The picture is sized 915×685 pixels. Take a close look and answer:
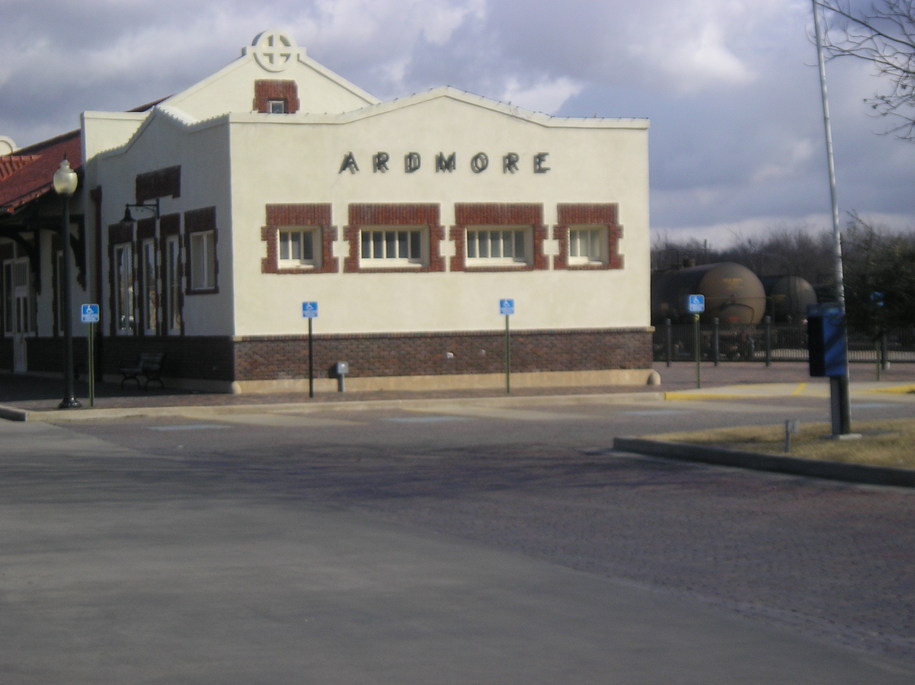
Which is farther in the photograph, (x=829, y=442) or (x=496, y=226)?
(x=496, y=226)

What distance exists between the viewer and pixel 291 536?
10711mm

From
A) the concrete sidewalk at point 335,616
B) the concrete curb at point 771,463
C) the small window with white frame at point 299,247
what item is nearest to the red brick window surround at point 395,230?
the small window with white frame at point 299,247

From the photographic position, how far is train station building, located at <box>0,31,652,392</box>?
2958 cm

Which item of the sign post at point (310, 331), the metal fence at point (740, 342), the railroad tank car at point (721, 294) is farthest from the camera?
the railroad tank car at point (721, 294)

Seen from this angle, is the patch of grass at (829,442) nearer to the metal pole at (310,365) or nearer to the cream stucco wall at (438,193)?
the metal pole at (310,365)

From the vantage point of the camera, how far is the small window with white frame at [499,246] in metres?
31.5

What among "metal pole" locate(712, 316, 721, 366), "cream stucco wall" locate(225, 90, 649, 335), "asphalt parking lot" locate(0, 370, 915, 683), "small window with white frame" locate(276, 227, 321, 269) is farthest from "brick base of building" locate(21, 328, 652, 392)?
"metal pole" locate(712, 316, 721, 366)

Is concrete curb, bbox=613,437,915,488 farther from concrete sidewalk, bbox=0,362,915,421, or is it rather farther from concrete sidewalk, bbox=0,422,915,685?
concrete sidewalk, bbox=0,362,915,421

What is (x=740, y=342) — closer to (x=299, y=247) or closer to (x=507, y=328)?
(x=507, y=328)

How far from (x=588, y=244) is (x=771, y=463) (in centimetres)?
1798

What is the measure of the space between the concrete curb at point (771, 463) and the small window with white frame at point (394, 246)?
13.9 m

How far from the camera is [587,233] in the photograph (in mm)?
32344

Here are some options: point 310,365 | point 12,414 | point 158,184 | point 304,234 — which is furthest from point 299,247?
point 12,414

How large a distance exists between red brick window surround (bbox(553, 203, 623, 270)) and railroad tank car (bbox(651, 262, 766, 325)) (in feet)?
53.2
